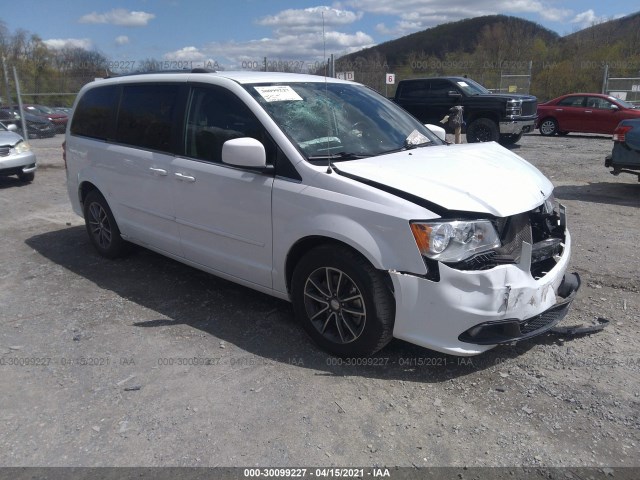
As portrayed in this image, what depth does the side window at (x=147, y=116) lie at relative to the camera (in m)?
4.68

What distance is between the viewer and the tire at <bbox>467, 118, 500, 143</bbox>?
1455 centimetres

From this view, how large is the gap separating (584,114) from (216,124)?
16551 millimetres

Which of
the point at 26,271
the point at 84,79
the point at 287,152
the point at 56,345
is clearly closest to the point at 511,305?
the point at 287,152

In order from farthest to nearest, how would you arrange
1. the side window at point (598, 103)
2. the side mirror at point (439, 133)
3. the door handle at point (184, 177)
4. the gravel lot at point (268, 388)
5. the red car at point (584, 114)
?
1. the side window at point (598, 103)
2. the red car at point (584, 114)
3. the side mirror at point (439, 133)
4. the door handle at point (184, 177)
5. the gravel lot at point (268, 388)

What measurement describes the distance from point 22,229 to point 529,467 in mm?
7145

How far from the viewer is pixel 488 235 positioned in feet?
10.5

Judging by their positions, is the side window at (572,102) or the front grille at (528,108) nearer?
the front grille at (528,108)

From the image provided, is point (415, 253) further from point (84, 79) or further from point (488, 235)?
point (84, 79)

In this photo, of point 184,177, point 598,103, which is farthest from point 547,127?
point 184,177

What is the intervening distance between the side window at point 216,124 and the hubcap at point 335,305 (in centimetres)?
93

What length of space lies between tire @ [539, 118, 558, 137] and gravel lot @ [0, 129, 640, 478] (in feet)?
48.2

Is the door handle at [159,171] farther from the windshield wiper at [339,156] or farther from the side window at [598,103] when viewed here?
the side window at [598,103]

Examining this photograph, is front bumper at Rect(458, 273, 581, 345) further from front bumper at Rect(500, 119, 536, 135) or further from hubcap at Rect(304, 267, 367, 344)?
front bumper at Rect(500, 119, 536, 135)

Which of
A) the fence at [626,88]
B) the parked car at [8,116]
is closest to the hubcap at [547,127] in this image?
the fence at [626,88]
